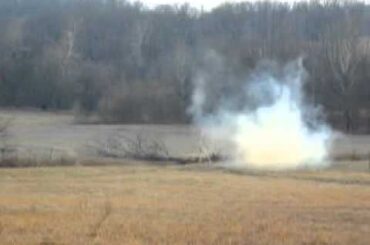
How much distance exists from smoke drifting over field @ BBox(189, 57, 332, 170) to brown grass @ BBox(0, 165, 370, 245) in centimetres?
1268

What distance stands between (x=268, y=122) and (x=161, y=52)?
8483cm

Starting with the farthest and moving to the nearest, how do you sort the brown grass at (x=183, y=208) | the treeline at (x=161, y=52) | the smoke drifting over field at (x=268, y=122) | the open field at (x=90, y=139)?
1. the treeline at (x=161, y=52)
2. the open field at (x=90, y=139)
3. the smoke drifting over field at (x=268, y=122)
4. the brown grass at (x=183, y=208)

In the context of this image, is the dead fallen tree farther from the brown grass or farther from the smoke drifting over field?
the brown grass

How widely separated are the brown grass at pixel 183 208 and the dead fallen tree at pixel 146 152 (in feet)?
49.4

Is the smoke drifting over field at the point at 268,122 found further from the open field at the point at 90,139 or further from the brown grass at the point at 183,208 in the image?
the brown grass at the point at 183,208

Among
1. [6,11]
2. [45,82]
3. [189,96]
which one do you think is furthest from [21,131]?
[6,11]

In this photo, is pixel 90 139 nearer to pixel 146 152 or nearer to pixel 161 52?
pixel 146 152

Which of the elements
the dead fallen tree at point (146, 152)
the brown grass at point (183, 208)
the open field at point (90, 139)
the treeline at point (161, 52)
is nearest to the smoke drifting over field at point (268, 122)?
the dead fallen tree at point (146, 152)

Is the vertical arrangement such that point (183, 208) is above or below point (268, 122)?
below

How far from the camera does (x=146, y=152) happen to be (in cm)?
6481

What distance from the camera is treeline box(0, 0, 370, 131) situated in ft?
335

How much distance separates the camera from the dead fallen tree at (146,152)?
60.7 m

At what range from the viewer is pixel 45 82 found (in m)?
133

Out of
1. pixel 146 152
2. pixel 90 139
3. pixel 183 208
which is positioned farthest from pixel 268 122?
pixel 183 208
